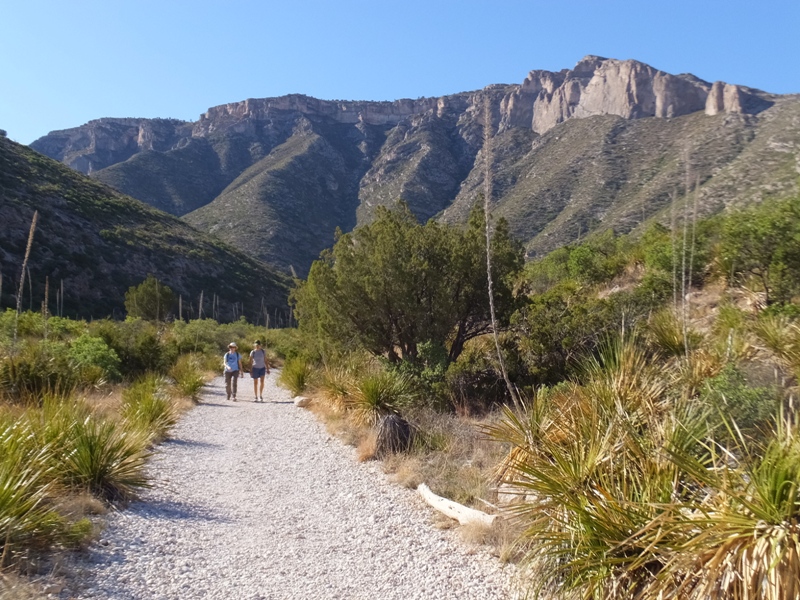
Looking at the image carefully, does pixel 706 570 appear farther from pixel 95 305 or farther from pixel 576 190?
pixel 576 190

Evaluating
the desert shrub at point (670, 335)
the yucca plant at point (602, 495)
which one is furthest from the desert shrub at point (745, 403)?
the desert shrub at point (670, 335)

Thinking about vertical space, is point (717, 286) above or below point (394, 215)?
below

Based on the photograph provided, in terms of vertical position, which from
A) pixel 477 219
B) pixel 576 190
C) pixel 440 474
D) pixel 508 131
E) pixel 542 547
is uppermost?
pixel 508 131

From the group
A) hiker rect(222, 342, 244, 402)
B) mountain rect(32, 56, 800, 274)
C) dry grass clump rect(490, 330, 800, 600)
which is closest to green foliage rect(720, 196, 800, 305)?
mountain rect(32, 56, 800, 274)

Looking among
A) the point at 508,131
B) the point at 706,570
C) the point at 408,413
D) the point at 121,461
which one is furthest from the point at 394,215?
the point at 508,131

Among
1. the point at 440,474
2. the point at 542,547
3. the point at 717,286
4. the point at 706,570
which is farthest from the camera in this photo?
the point at 717,286

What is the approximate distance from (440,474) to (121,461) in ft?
11.0

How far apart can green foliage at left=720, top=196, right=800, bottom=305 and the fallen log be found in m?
7.72

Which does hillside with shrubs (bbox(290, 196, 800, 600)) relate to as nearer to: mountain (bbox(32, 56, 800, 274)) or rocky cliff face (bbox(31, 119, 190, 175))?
mountain (bbox(32, 56, 800, 274))

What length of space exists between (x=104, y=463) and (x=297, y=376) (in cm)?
966

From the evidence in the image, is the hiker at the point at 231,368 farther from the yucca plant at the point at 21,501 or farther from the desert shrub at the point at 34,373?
the yucca plant at the point at 21,501

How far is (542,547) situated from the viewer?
11.9 ft

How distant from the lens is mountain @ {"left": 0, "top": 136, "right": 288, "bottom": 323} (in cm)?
3666

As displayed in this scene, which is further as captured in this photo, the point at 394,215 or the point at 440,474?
the point at 394,215
